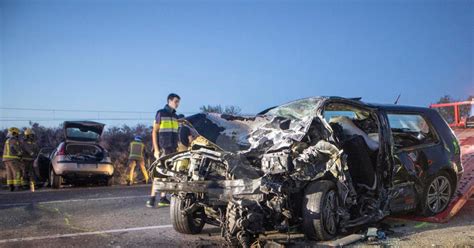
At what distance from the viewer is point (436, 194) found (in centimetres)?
641

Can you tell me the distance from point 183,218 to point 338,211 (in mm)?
1883

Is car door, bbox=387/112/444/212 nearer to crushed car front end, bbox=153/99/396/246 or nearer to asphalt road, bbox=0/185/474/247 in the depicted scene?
asphalt road, bbox=0/185/474/247

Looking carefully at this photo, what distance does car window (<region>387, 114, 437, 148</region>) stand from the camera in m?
6.46

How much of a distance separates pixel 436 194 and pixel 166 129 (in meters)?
4.32

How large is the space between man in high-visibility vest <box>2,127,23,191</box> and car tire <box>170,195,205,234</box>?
27.3 feet

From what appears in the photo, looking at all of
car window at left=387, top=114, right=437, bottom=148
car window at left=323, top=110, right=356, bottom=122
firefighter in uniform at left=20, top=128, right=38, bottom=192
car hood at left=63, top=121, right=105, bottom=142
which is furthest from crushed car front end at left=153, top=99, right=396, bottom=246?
firefighter in uniform at left=20, top=128, right=38, bottom=192

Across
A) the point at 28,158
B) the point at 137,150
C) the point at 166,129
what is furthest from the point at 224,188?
the point at 28,158

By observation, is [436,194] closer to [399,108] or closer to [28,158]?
[399,108]

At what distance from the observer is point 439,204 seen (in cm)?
647

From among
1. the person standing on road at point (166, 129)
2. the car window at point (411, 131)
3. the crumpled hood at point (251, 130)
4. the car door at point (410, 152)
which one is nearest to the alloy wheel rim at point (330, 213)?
the crumpled hood at point (251, 130)

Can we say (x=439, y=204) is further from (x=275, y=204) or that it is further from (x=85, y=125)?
(x=85, y=125)

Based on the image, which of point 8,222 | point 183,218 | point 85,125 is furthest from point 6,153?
point 183,218

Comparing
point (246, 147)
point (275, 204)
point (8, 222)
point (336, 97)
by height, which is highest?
point (336, 97)

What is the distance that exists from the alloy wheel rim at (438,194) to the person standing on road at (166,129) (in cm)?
401
